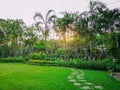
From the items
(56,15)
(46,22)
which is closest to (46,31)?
(46,22)

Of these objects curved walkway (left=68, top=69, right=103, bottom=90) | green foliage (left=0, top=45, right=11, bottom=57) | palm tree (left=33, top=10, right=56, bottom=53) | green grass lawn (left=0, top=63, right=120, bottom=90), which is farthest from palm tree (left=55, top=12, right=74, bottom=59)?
curved walkway (left=68, top=69, right=103, bottom=90)

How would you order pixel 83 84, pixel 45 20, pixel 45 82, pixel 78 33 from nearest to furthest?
pixel 83 84
pixel 45 82
pixel 78 33
pixel 45 20

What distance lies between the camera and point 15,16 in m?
28.3

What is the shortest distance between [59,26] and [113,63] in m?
9.39

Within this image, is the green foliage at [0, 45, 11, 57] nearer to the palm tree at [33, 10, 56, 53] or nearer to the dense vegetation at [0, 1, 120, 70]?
the dense vegetation at [0, 1, 120, 70]

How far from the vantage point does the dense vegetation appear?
50.0 feet

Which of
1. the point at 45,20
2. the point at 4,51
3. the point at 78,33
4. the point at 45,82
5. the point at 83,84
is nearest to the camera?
the point at 83,84

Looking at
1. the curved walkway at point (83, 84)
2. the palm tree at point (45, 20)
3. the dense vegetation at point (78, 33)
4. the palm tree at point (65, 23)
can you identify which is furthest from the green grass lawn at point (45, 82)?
the palm tree at point (45, 20)

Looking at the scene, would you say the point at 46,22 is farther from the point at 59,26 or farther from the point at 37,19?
the point at 59,26

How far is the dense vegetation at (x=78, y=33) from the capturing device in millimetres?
15243

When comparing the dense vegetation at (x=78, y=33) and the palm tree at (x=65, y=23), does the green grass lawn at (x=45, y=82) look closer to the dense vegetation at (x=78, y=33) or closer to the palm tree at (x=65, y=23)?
the dense vegetation at (x=78, y=33)

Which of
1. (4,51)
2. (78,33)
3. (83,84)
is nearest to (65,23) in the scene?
(78,33)

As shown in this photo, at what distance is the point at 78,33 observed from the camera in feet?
63.6

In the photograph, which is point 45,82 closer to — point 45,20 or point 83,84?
point 83,84
